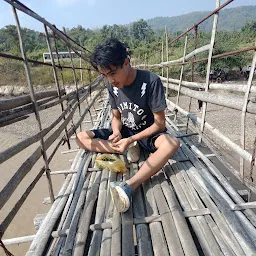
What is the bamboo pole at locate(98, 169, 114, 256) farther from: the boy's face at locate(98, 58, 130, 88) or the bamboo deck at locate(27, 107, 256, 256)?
the boy's face at locate(98, 58, 130, 88)

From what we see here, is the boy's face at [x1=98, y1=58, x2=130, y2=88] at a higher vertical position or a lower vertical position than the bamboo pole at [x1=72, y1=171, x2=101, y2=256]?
higher

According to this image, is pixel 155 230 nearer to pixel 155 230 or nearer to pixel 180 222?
pixel 155 230

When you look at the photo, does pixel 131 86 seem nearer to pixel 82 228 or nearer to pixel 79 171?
pixel 79 171

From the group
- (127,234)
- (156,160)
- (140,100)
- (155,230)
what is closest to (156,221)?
(155,230)

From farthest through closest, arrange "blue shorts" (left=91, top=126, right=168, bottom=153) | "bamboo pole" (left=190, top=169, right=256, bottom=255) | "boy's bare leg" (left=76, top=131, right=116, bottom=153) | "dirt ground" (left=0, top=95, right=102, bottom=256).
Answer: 1. "dirt ground" (left=0, top=95, right=102, bottom=256)
2. "boy's bare leg" (left=76, top=131, right=116, bottom=153)
3. "blue shorts" (left=91, top=126, right=168, bottom=153)
4. "bamboo pole" (left=190, top=169, right=256, bottom=255)

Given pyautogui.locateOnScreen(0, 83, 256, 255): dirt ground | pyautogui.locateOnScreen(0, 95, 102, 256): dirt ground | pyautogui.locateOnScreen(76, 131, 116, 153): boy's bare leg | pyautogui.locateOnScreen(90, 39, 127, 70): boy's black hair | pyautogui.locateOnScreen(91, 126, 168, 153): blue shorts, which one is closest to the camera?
pyautogui.locateOnScreen(90, 39, 127, 70): boy's black hair

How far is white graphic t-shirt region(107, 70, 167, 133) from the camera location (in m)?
1.82

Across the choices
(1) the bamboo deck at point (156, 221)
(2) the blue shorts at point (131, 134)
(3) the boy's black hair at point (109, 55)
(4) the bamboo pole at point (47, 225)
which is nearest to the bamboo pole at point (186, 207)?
(1) the bamboo deck at point (156, 221)

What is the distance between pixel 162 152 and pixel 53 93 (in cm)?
121

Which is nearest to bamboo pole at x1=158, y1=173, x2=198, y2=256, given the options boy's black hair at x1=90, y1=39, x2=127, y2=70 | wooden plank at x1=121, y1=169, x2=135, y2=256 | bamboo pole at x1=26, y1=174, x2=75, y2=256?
wooden plank at x1=121, y1=169, x2=135, y2=256

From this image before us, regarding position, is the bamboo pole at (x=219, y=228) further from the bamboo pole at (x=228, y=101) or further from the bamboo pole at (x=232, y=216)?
the bamboo pole at (x=228, y=101)

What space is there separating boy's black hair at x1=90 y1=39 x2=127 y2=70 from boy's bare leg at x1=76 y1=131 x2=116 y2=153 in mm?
846

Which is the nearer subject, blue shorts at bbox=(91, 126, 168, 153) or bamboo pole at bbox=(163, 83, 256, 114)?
bamboo pole at bbox=(163, 83, 256, 114)

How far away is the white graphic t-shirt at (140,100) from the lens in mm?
1820
